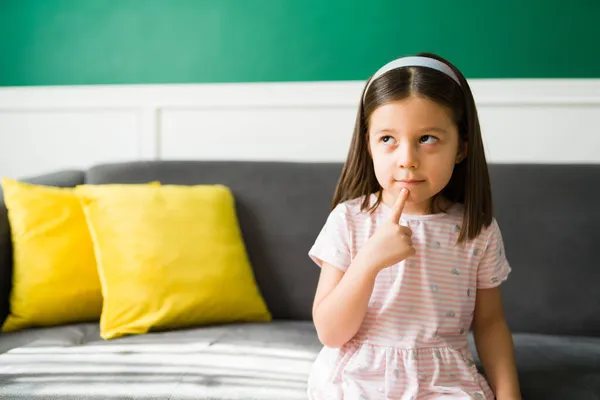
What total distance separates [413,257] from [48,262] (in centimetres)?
100

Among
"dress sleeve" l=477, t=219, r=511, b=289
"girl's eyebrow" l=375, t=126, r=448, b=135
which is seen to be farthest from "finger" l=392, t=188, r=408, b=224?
"dress sleeve" l=477, t=219, r=511, b=289

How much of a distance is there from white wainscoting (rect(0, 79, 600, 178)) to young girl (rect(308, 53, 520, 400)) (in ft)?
3.25

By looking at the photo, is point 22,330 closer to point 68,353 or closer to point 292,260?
point 68,353

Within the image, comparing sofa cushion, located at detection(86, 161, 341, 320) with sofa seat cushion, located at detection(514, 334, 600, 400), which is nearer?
sofa seat cushion, located at detection(514, 334, 600, 400)

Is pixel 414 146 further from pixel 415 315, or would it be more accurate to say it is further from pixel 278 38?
pixel 278 38

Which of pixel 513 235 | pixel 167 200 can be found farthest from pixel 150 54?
pixel 513 235

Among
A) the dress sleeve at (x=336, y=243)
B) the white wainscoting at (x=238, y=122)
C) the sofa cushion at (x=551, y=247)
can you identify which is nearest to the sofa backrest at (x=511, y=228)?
the sofa cushion at (x=551, y=247)

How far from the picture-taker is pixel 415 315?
116cm

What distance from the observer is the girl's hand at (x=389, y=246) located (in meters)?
1.04

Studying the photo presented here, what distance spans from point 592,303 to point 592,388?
46 centimetres

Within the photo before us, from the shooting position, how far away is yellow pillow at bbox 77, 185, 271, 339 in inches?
64.8

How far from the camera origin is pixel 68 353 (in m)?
1.48

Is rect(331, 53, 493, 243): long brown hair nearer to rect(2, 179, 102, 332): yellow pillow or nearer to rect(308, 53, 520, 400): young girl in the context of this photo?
rect(308, 53, 520, 400): young girl

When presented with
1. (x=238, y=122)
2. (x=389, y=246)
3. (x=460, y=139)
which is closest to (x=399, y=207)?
(x=389, y=246)
